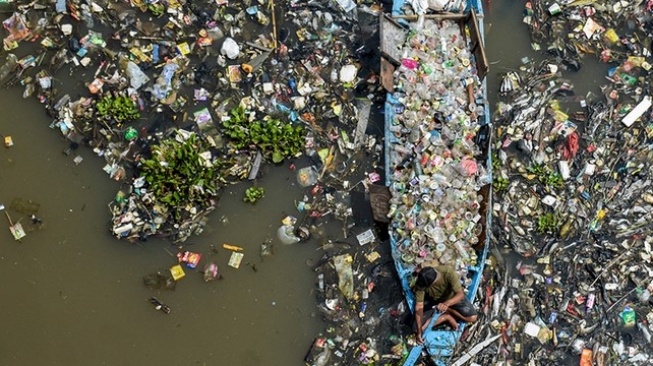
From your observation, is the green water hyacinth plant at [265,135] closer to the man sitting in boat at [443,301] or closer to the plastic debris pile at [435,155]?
the plastic debris pile at [435,155]

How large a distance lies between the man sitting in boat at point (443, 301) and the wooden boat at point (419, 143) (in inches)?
4.5

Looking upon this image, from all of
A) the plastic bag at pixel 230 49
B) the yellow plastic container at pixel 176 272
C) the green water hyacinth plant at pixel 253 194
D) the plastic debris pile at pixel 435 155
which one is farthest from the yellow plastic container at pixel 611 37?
the yellow plastic container at pixel 176 272

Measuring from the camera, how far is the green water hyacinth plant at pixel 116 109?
24.3 ft

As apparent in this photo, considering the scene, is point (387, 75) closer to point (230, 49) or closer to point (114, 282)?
point (230, 49)

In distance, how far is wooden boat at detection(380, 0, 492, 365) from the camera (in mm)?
7199

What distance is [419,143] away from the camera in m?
7.44

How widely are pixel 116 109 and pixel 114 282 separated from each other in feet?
5.87

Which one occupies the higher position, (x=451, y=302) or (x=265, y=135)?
(x=265, y=135)

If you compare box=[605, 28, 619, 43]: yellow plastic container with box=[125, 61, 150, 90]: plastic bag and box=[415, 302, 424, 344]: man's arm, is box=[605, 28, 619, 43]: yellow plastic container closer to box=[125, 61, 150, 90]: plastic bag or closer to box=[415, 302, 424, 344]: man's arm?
box=[415, 302, 424, 344]: man's arm

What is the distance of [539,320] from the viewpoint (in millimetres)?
7648

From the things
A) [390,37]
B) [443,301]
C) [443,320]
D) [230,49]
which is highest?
[390,37]

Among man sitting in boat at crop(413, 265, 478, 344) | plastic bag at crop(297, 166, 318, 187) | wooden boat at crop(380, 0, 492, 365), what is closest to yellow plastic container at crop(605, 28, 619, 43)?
wooden boat at crop(380, 0, 492, 365)

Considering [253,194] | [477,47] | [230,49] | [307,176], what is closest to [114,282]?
[253,194]

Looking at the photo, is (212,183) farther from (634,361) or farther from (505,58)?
(634,361)
